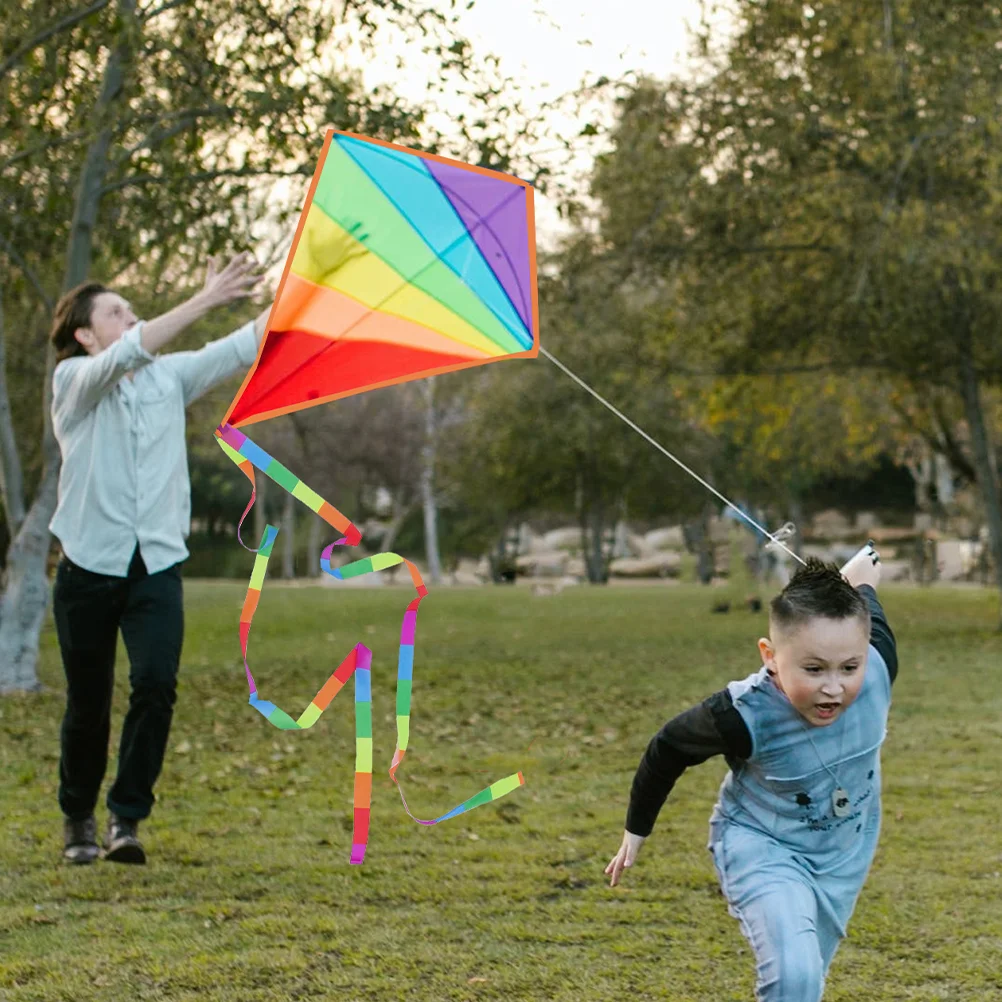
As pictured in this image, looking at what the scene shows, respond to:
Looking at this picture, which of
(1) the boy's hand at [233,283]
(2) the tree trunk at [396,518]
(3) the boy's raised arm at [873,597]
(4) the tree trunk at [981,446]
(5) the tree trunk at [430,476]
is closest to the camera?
(3) the boy's raised arm at [873,597]

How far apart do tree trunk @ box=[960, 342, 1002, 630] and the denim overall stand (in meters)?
15.6

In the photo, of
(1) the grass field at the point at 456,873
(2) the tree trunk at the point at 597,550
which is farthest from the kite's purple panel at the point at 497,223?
(2) the tree trunk at the point at 597,550

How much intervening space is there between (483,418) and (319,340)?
3650cm

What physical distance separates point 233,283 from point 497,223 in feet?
3.71

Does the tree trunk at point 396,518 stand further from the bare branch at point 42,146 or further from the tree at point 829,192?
the bare branch at point 42,146

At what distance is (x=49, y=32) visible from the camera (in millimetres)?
11555

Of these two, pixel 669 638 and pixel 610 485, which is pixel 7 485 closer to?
pixel 669 638

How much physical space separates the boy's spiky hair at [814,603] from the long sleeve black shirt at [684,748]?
16 cm

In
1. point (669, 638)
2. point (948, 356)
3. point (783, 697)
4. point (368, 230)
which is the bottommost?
point (669, 638)

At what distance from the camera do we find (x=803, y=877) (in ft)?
11.2

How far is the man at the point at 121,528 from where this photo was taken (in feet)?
18.3

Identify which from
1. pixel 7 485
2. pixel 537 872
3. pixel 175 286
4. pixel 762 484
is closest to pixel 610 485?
pixel 762 484

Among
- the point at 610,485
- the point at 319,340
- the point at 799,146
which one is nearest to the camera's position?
the point at 319,340

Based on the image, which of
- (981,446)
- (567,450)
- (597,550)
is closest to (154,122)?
(981,446)
